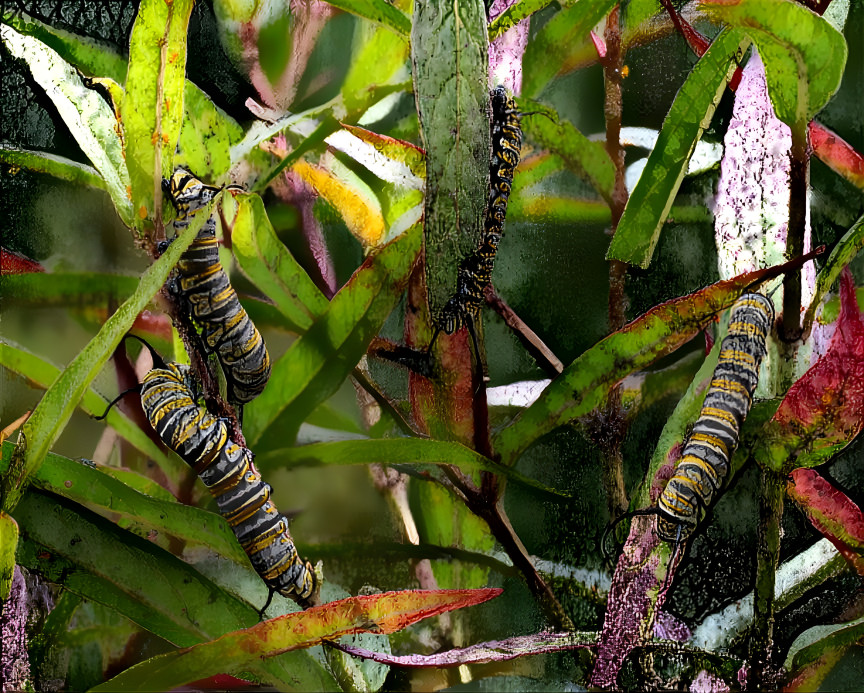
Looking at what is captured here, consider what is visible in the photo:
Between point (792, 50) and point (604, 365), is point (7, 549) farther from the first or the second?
point (792, 50)

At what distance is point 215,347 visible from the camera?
846mm

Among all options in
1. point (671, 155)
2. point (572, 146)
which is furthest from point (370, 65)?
point (671, 155)

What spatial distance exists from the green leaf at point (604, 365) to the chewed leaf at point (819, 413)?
151 mm

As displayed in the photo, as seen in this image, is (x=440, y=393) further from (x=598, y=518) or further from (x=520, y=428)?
(x=598, y=518)

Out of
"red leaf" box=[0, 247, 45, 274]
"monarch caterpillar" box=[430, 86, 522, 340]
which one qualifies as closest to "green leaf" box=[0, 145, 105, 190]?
"red leaf" box=[0, 247, 45, 274]

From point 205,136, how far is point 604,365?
1.81 feet

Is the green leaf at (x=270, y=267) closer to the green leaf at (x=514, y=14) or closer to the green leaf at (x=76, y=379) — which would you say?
the green leaf at (x=76, y=379)

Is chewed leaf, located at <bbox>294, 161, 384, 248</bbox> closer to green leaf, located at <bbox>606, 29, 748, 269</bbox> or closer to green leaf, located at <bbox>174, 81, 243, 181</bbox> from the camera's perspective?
green leaf, located at <bbox>174, 81, 243, 181</bbox>

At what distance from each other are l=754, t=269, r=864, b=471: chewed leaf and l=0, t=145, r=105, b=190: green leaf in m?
0.87

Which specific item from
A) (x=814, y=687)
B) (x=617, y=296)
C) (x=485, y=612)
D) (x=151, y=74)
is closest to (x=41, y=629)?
(x=485, y=612)

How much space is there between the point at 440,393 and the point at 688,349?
0.31m

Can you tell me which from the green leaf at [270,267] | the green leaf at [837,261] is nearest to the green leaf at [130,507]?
the green leaf at [270,267]

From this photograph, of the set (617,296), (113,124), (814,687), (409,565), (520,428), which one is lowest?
(814,687)

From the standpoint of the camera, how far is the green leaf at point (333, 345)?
86cm
